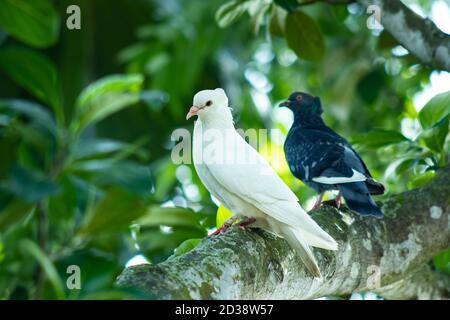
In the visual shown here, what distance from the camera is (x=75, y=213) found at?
3.30m

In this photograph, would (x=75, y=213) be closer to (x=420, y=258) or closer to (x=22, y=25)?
(x=22, y=25)

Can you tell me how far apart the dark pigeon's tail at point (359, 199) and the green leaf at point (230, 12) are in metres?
1.11

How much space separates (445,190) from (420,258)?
0.92 ft

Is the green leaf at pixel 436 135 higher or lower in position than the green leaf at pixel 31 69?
lower

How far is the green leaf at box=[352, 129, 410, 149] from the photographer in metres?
3.29

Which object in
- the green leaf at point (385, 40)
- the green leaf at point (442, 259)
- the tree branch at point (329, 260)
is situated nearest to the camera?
the tree branch at point (329, 260)

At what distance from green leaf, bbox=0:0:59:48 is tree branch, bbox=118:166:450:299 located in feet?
4.96

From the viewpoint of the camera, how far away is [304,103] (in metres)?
3.19

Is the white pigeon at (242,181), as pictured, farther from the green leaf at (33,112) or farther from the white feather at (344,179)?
the green leaf at (33,112)

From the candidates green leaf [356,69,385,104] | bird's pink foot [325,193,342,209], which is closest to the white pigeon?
bird's pink foot [325,193,342,209]

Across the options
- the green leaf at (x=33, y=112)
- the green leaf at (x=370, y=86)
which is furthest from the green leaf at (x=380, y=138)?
the green leaf at (x=370, y=86)

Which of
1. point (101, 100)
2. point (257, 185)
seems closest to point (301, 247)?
point (257, 185)

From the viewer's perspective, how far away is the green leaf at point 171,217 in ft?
10.7
